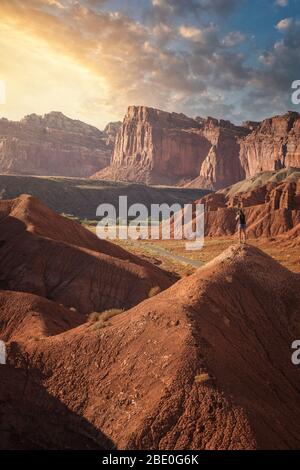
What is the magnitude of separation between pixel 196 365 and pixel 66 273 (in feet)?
75.2

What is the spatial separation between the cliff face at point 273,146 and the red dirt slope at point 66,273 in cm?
11830

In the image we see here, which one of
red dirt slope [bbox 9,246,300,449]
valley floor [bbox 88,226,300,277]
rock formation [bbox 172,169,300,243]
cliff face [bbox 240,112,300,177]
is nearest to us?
red dirt slope [bbox 9,246,300,449]

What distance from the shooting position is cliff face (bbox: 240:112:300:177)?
148875 millimetres

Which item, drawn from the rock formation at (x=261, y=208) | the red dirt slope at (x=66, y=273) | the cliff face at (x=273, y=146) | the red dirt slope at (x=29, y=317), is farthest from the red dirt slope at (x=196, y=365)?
→ the cliff face at (x=273, y=146)

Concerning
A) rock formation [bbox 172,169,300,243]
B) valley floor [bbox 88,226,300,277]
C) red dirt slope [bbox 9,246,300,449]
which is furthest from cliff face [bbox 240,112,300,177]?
red dirt slope [bbox 9,246,300,449]

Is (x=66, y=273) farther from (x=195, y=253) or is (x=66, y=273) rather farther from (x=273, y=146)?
(x=273, y=146)

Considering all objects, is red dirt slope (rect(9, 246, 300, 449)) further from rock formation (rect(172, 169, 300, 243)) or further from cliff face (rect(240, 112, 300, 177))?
cliff face (rect(240, 112, 300, 177))

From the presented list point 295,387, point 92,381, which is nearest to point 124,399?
point 92,381

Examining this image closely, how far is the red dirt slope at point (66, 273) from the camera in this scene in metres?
32.9

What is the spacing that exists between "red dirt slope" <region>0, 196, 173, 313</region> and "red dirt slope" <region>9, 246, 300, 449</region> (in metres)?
14.9

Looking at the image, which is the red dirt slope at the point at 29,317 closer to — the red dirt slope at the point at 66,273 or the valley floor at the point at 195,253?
the red dirt slope at the point at 66,273

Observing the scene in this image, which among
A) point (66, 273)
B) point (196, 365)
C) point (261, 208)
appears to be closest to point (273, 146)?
point (261, 208)

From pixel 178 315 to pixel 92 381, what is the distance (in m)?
3.71
